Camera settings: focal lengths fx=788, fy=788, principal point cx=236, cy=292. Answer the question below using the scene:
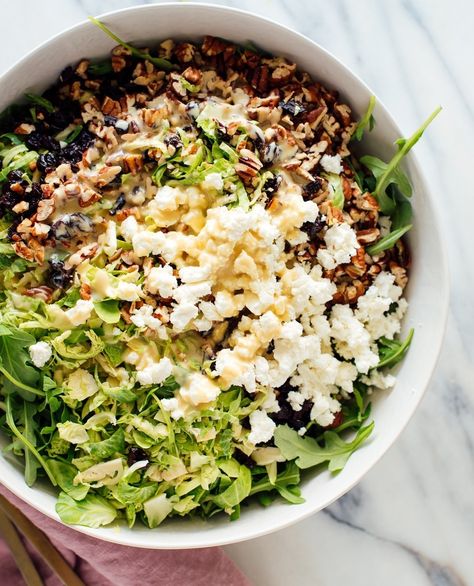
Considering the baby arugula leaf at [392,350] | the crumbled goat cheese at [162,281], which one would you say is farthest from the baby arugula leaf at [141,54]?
the baby arugula leaf at [392,350]

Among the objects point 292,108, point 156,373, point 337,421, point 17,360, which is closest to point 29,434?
point 17,360

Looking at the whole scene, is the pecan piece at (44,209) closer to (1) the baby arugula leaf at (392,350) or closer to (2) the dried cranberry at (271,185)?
(2) the dried cranberry at (271,185)

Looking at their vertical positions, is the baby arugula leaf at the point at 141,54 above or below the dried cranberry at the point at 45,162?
above

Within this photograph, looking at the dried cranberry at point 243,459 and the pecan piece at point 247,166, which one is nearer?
the pecan piece at point 247,166

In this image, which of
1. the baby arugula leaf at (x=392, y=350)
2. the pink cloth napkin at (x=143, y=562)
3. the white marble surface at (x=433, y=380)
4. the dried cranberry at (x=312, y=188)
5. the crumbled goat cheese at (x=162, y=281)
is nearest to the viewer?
the crumbled goat cheese at (x=162, y=281)

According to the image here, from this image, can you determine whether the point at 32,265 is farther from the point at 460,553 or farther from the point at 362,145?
the point at 460,553
